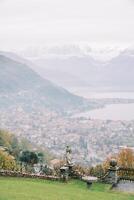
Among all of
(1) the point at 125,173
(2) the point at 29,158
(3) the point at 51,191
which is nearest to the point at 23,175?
(3) the point at 51,191

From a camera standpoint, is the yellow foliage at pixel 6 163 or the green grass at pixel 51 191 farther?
the yellow foliage at pixel 6 163

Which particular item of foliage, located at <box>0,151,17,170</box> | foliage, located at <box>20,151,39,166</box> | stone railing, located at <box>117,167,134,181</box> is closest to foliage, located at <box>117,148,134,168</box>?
foliage, located at <box>0,151,17,170</box>

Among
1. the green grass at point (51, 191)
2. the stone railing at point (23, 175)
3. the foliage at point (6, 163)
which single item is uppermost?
the foliage at point (6, 163)

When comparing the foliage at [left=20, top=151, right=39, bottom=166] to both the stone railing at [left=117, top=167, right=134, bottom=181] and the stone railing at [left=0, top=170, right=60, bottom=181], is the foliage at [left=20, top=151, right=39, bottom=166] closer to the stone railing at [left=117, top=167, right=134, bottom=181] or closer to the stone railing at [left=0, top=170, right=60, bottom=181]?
the stone railing at [left=117, top=167, right=134, bottom=181]

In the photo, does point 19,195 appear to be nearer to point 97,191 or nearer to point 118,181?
point 97,191

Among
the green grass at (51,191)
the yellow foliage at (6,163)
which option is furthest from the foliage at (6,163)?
the green grass at (51,191)

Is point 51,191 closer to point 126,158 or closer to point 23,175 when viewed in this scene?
point 23,175

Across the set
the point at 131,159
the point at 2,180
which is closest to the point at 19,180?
the point at 2,180

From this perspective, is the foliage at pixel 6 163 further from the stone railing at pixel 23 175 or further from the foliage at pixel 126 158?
the foliage at pixel 126 158
